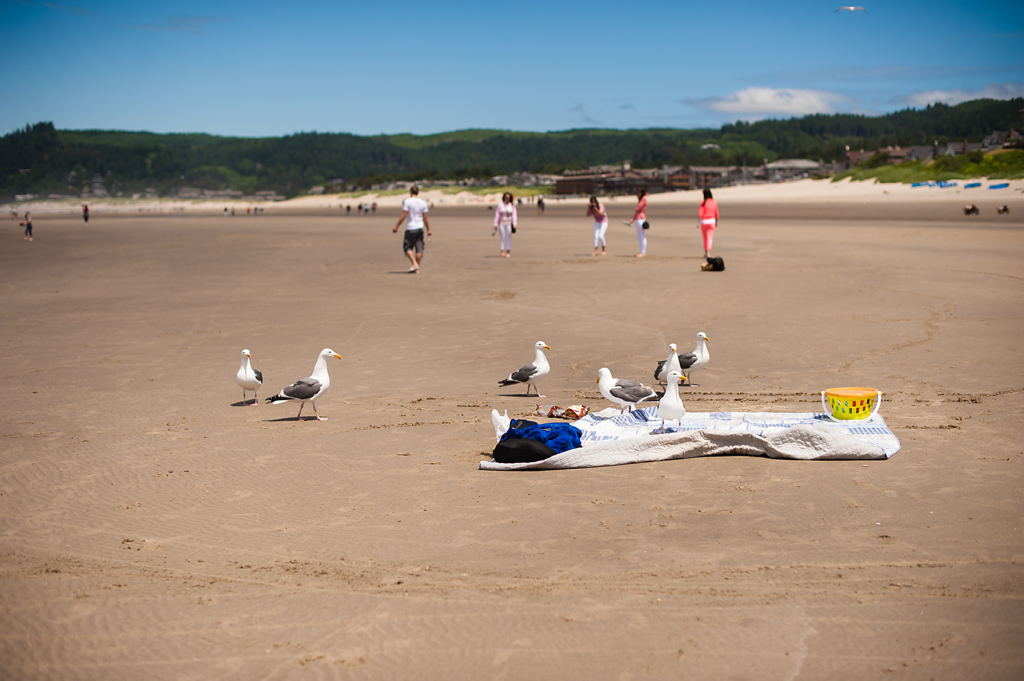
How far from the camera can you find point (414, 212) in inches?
771

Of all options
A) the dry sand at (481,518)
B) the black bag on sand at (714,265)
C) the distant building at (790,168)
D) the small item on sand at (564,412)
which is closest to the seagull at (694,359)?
the dry sand at (481,518)

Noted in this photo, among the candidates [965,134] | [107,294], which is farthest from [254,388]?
[965,134]

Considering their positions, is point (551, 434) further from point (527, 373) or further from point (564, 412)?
point (527, 373)

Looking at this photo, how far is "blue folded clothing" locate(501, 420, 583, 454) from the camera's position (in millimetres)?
6457

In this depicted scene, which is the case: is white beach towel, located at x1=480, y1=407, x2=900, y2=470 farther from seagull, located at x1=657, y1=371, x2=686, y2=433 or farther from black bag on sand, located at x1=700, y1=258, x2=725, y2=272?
black bag on sand, located at x1=700, y1=258, x2=725, y2=272

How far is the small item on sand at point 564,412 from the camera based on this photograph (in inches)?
293

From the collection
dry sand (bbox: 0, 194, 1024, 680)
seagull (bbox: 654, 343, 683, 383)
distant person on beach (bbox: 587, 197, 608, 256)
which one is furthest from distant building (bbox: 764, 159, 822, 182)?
seagull (bbox: 654, 343, 683, 383)

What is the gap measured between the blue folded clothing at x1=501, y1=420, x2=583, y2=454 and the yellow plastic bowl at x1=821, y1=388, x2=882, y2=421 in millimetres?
2247

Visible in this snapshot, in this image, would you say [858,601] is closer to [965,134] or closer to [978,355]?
[978,355]

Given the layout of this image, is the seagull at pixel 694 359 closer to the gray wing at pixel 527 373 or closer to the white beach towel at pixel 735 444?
the gray wing at pixel 527 373

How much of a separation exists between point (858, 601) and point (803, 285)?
506 inches

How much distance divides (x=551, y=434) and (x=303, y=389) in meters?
2.52

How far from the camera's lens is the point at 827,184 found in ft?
245

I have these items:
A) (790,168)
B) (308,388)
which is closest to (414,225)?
(308,388)
